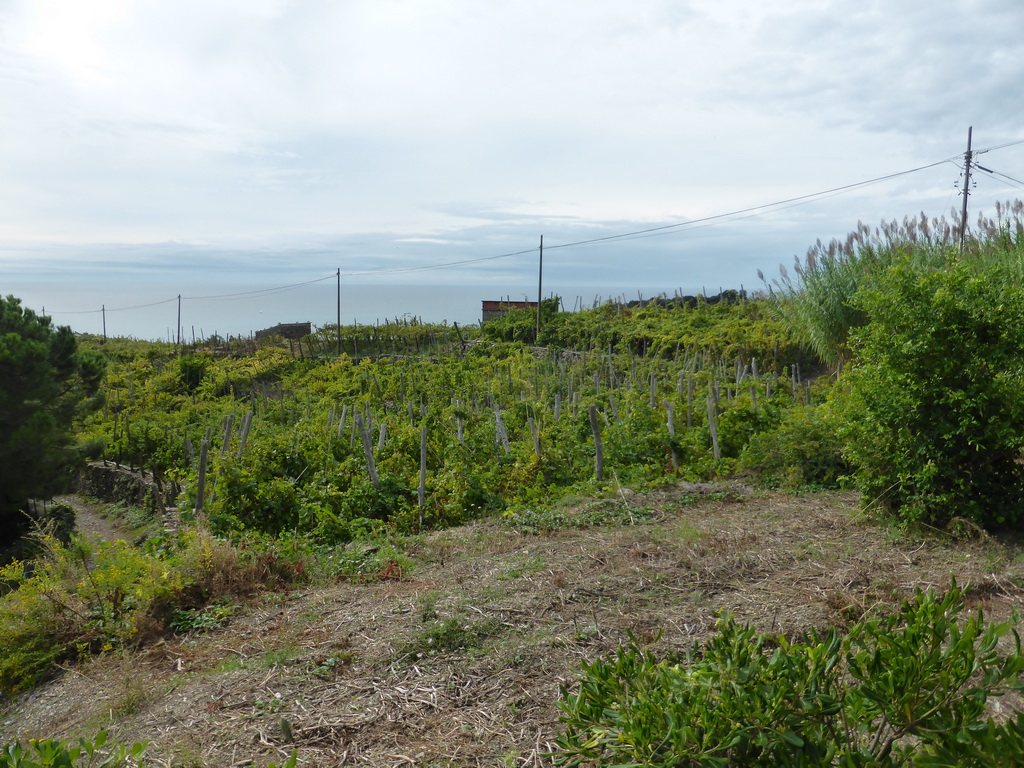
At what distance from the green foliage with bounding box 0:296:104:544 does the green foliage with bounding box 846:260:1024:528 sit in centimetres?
1262

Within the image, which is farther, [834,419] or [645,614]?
[834,419]

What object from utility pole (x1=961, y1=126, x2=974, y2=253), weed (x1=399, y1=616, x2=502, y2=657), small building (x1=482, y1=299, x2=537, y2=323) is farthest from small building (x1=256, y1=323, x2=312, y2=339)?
weed (x1=399, y1=616, x2=502, y2=657)

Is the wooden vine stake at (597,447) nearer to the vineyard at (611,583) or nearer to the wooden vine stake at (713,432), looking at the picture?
the vineyard at (611,583)

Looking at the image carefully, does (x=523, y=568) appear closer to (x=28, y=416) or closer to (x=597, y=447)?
(x=597, y=447)

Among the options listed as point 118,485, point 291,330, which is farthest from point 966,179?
point 291,330

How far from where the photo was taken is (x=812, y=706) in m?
2.10

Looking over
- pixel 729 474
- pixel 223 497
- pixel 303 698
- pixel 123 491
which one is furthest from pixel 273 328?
pixel 303 698

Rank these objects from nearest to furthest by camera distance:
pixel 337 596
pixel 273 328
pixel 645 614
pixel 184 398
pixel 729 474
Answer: pixel 645 614 < pixel 337 596 < pixel 729 474 < pixel 184 398 < pixel 273 328

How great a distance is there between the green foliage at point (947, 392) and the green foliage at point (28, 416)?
12.6 m

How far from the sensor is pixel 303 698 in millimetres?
3928

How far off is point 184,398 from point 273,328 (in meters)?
14.7

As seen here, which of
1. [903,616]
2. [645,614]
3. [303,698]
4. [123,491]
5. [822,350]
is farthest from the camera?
[123,491]

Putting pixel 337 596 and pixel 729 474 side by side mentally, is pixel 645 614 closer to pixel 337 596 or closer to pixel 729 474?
pixel 337 596

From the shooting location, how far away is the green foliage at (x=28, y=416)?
1208cm
